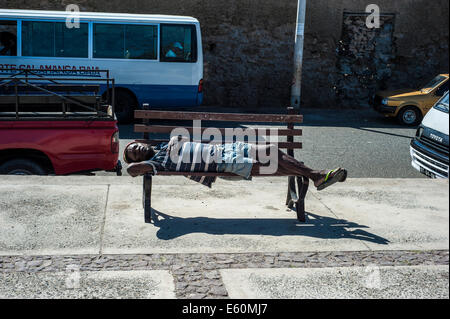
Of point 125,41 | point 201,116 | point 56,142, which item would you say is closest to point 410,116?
point 125,41

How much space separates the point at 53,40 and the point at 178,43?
3023 mm

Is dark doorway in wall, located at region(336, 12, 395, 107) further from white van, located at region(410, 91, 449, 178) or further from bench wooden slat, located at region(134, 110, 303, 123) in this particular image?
bench wooden slat, located at region(134, 110, 303, 123)

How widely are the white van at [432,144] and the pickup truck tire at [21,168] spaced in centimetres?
476

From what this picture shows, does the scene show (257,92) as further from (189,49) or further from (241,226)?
(241,226)

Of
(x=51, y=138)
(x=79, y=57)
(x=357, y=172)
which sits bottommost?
(x=357, y=172)

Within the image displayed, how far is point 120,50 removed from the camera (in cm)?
1348

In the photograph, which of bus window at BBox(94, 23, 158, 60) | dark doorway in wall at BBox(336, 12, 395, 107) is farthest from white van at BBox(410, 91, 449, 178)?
dark doorway in wall at BBox(336, 12, 395, 107)

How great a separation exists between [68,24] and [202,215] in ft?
29.7

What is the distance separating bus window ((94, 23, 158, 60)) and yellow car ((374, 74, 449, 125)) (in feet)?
21.4

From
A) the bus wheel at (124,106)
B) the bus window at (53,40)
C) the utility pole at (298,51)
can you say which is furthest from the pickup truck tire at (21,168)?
the utility pole at (298,51)

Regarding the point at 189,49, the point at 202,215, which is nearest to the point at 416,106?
the point at 189,49

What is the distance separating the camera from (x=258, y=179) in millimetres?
7391

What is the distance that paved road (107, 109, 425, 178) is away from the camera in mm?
9141
